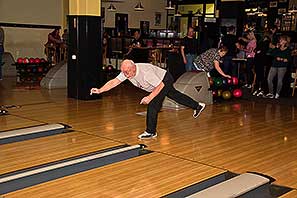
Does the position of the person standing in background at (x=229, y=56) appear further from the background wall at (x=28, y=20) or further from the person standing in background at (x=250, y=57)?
the background wall at (x=28, y=20)

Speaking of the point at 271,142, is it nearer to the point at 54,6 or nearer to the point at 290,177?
the point at 290,177

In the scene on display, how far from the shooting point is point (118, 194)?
3.03 meters

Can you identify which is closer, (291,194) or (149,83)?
(291,194)

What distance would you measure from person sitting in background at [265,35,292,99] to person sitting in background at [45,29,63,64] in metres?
5.50

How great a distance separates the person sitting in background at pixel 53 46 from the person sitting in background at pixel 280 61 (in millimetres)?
5500


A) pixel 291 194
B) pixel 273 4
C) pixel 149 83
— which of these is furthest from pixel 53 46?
pixel 291 194

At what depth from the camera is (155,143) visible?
4.41 m

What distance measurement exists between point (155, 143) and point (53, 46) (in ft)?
23.7

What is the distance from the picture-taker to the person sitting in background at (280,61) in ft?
24.2

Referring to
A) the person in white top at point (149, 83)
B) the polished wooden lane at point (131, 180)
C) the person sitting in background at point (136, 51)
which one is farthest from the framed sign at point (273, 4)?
the polished wooden lane at point (131, 180)

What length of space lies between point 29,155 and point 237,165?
1819 millimetres

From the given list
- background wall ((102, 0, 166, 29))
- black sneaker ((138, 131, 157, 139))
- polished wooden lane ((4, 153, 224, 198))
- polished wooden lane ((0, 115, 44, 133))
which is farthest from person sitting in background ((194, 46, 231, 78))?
background wall ((102, 0, 166, 29))

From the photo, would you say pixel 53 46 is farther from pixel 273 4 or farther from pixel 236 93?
pixel 273 4

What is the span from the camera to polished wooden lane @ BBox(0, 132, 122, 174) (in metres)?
3.68
